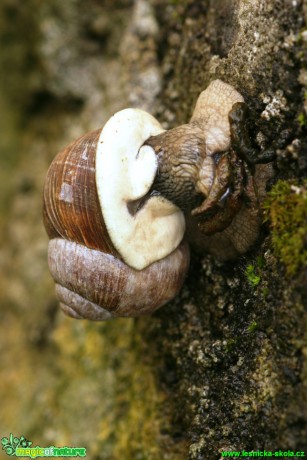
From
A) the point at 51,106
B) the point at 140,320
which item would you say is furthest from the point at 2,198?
the point at 140,320

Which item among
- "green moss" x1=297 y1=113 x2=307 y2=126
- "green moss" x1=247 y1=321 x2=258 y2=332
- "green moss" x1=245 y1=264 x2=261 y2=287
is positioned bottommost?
"green moss" x1=247 y1=321 x2=258 y2=332

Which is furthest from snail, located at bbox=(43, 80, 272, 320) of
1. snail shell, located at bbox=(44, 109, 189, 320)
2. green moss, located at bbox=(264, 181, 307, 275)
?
green moss, located at bbox=(264, 181, 307, 275)

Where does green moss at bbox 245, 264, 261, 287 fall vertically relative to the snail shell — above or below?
below

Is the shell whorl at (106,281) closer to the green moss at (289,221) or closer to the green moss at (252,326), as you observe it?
the green moss at (252,326)

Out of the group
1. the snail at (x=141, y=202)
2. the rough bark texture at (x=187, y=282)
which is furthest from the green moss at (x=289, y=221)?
the snail at (x=141, y=202)

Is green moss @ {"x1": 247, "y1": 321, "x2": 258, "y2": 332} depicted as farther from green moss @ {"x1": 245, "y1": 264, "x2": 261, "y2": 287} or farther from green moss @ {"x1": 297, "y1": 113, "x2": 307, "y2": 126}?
green moss @ {"x1": 297, "y1": 113, "x2": 307, "y2": 126}

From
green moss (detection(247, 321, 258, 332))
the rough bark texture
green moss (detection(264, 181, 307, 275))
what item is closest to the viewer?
green moss (detection(264, 181, 307, 275))

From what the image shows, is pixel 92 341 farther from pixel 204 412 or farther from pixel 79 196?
pixel 79 196

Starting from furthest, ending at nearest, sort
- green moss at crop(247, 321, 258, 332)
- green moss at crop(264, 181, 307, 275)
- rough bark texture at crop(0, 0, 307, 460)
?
1. green moss at crop(247, 321, 258, 332)
2. rough bark texture at crop(0, 0, 307, 460)
3. green moss at crop(264, 181, 307, 275)
